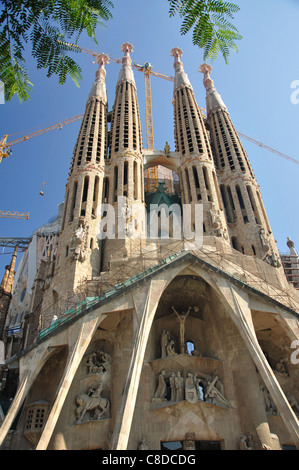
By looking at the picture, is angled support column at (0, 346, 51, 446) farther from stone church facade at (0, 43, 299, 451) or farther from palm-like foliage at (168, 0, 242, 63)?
palm-like foliage at (168, 0, 242, 63)

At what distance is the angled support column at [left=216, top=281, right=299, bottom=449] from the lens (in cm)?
1343

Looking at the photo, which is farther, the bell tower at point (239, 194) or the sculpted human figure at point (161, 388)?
the bell tower at point (239, 194)

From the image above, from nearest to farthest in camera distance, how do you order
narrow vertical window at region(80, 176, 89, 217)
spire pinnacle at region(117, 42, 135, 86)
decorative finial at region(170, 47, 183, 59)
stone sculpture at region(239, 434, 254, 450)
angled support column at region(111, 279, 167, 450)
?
1. angled support column at region(111, 279, 167, 450)
2. stone sculpture at region(239, 434, 254, 450)
3. narrow vertical window at region(80, 176, 89, 217)
4. spire pinnacle at region(117, 42, 135, 86)
5. decorative finial at region(170, 47, 183, 59)

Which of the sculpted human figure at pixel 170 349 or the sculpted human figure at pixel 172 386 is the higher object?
the sculpted human figure at pixel 170 349

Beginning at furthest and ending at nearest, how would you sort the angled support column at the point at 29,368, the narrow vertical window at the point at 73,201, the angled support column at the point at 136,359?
the narrow vertical window at the point at 73,201 < the angled support column at the point at 29,368 < the angled support column at the point at 136,359

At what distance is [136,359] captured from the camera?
14.9 meters

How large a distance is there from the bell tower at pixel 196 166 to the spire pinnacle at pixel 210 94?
1920 millimetres

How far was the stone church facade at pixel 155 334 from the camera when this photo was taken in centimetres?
1552

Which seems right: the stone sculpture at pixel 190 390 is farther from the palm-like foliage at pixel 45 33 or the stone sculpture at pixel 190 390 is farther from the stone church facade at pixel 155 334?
the palm-like foliage at pixel 45 33

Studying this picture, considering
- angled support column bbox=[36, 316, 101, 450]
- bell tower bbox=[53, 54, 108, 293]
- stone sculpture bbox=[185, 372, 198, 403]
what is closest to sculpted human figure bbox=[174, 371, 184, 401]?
stone sculpture bbox=[185, 372, 198, 403]

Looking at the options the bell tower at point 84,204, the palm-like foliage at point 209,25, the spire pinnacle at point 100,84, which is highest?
the spire pinnacle at point 100,84

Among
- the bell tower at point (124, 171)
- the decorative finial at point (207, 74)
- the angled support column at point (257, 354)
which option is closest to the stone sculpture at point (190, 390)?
the angled support column at point (257, 354)

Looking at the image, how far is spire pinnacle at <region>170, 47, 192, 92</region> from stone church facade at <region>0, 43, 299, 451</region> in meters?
16.4
